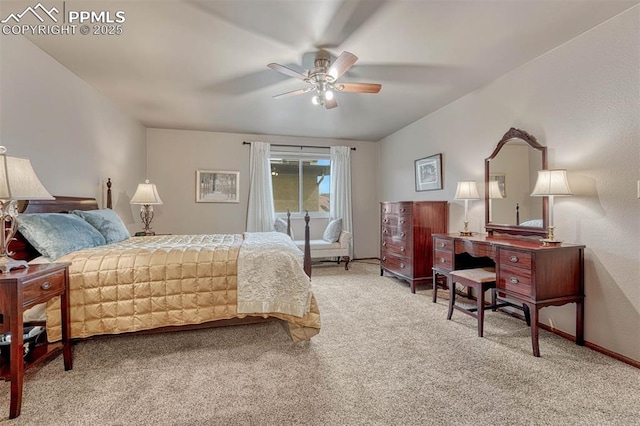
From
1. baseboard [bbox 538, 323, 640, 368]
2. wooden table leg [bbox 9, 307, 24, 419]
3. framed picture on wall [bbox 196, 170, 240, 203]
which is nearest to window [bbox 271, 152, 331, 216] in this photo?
framed picture on wall [bbox 196, 170, 240, 203]

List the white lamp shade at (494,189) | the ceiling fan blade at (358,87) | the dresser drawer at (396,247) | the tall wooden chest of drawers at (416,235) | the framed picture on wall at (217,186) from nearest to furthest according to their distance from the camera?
1. the ceiling fan blade at (358,87)
2. the white lamp shade at (494,189)
3. the tall wooden chest of drawers at (416,235)
4. the dresser drawer at (396,247)
5. the framed picture on wall at (217,186)

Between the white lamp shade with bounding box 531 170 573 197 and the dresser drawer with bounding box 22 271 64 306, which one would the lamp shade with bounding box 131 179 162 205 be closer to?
the dresser drawer with bounding box 22 271 64 306

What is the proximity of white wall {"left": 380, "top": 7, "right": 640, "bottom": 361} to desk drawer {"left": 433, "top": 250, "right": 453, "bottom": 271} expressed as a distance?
89 cm

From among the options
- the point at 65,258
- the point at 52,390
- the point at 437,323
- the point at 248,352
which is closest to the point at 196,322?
the point at 248,352

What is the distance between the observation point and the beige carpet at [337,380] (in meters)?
1.54

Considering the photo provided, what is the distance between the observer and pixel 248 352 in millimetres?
2203

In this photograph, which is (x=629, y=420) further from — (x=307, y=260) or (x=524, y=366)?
(x=307, y=260)

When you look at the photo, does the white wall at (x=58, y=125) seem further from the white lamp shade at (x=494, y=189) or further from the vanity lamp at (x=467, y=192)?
the white lamp shade at (x=494, y=189)

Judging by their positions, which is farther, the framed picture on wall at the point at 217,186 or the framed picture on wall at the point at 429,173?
the framed picture on wall at the point at 217,186

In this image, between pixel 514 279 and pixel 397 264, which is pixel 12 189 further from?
pixel 397 264

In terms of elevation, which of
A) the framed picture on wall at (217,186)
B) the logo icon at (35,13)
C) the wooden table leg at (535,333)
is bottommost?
the wooden table leg at (535,333)

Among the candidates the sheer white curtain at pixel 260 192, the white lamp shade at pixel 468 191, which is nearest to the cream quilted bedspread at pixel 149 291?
the white lamp shade at pixel 468 191

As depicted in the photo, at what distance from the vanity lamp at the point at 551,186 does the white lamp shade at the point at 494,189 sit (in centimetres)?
70

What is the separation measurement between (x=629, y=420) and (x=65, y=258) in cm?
354
